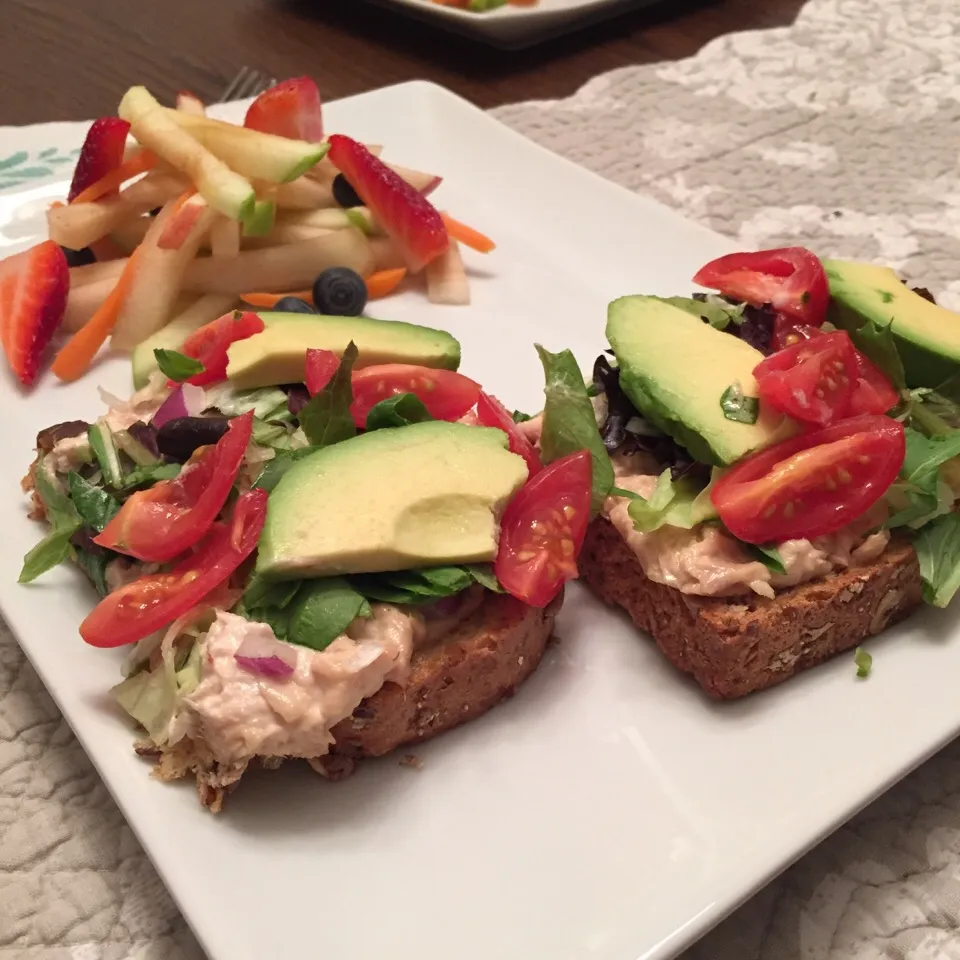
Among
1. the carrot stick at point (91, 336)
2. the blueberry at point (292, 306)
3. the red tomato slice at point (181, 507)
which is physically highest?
the red tomato slice at point (181, 507)

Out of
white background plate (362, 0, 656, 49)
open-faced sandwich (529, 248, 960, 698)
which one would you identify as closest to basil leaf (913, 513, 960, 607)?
open-faced sandwich (529, 248, 960, 698)

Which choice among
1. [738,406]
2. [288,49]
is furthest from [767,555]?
[288,49]

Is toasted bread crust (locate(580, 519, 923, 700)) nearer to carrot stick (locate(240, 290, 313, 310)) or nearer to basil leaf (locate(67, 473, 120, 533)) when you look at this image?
basil leaf (locate(67, 473, 120, 533))

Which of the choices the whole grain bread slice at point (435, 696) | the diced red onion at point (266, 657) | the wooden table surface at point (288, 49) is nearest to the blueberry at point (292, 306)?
the whole grain bread slice at point (435, 696)

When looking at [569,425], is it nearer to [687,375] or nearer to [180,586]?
[687,375]

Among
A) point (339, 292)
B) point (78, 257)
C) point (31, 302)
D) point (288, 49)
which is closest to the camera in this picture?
point (31, 302)

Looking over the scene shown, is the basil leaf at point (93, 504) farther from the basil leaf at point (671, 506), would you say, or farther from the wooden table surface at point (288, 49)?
the wooden table surface at point (288, 49)
